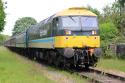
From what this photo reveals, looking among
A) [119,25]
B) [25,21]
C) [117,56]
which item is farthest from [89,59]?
[25,21]

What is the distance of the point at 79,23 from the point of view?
20.3 m

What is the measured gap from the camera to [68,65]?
21781 mm

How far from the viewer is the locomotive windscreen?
20.2 meters

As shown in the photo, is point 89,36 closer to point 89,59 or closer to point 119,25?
point 89,59

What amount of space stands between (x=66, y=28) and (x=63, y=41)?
698 millimetres

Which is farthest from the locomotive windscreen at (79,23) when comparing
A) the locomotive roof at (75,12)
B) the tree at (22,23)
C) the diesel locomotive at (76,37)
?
the tree at (22,23)

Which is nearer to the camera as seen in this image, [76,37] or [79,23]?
[76,37]

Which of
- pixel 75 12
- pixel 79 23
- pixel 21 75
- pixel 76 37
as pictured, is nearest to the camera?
pixel 21 75

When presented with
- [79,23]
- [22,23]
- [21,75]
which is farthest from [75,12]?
[22,23]

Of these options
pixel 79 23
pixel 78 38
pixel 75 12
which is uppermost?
pixel 75 12

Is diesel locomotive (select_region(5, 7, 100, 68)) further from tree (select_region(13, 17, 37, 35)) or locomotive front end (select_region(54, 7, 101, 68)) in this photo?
tree (select_region(13, 17, 37, 35))

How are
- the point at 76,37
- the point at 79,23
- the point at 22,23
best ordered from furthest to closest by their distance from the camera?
1. the point at 22,23
2. the point at 79,23
3. the point at 76,37

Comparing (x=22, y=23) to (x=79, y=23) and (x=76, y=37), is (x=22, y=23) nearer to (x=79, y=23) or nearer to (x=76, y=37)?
(x=79, y=23)

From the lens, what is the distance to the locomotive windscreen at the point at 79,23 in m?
20.2
